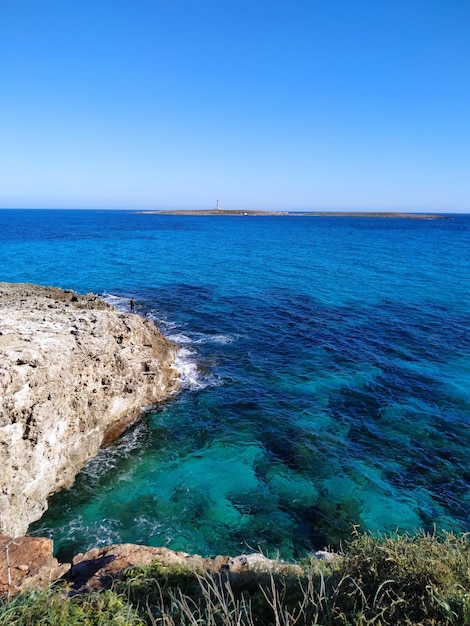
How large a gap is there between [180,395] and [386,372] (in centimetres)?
1395

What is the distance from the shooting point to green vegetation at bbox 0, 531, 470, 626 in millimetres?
5797

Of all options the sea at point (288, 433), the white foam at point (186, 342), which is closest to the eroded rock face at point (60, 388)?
the sea at point (288, 433)

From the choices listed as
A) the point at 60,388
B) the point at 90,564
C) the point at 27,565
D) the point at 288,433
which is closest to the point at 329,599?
the point at 90,564

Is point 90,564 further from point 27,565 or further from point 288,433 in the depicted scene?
point 288,433

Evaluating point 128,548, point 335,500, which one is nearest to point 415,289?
point 335,500

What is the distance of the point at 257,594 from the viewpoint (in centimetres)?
744

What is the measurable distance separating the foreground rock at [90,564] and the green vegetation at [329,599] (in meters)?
0.88

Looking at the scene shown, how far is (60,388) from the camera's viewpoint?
15.6 meters

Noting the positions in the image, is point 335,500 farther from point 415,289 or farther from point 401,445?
point 415,289

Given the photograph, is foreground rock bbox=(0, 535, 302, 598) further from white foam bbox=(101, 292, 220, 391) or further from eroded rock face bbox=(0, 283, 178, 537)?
white foam bbox=(101, 292, 220, 391)

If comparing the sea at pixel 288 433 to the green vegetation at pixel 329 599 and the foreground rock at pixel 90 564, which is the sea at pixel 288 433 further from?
the green vegetation at pixel 329 599

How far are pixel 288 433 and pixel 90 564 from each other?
11231 millimetres

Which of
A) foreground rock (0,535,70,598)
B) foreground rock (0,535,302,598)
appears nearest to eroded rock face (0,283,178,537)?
foreground rock (0,535,70,598)

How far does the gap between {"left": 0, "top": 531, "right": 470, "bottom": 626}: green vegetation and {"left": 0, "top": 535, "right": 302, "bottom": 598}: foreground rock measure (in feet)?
2.89
